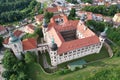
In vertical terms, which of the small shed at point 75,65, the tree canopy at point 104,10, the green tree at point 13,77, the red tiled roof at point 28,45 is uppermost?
the tree canopy at point 104,10

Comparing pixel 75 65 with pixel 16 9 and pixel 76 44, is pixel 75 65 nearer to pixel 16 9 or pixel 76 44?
pixel 76 44

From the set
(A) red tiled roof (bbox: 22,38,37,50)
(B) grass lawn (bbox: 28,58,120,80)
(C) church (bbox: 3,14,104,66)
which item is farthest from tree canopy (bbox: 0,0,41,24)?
(B) grass lawn (bbox: 28,58,120,80)

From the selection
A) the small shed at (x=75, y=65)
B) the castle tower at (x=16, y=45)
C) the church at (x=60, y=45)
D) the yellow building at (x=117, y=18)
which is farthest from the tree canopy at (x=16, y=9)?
the small shed at (x=75, y=65)

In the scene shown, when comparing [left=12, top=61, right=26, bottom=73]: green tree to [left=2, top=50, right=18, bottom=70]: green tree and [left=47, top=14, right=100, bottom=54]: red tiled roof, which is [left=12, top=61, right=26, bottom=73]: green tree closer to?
[left=2, top=50, right=18, bottom=70]: green tree

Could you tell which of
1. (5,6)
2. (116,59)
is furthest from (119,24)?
(5,6)

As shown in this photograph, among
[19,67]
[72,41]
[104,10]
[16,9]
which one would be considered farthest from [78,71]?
[16,9]

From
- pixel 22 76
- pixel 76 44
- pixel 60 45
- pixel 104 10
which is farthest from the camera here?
pixel 104 10

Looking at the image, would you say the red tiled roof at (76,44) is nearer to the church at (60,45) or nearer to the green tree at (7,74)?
the church at (60,45)
